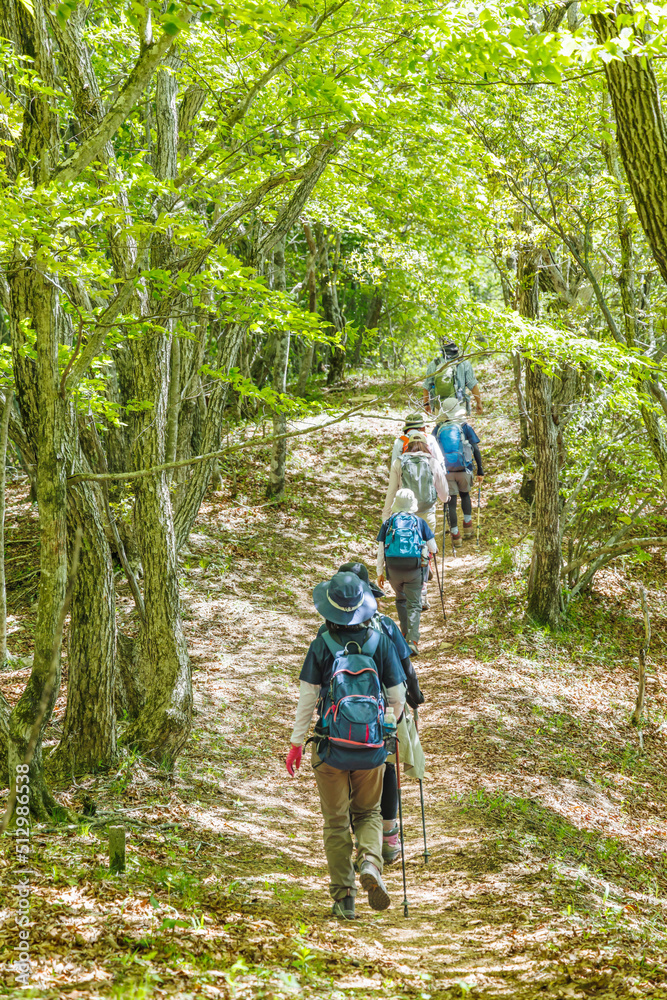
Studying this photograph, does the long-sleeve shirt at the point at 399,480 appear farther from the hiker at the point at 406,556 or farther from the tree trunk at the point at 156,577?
the tree trunk at the point at 156,577

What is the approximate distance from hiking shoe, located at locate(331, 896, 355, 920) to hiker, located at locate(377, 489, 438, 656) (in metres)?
3.36

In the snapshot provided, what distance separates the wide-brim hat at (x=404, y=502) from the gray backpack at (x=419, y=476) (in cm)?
82

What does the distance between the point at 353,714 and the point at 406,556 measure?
3.76 m

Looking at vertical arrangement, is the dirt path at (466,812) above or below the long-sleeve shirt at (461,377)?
below

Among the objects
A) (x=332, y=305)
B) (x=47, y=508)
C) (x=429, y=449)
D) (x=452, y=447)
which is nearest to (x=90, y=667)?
(x=47, y=508)

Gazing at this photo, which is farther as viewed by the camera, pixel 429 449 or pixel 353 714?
pixel 429 449

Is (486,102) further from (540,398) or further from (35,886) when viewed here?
(35,886)

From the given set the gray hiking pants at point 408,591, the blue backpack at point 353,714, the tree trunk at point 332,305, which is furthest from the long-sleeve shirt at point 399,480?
the tree trunk at point 332,305

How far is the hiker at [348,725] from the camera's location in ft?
14.6

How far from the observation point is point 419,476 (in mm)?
9273

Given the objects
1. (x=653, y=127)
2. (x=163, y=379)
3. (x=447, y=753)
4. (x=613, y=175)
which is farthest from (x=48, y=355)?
(x=613, y=175)

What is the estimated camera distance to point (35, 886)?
4.18 m

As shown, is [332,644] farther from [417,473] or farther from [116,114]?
[417,473]

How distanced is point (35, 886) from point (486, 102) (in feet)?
33.1
